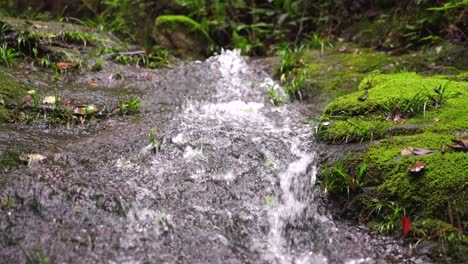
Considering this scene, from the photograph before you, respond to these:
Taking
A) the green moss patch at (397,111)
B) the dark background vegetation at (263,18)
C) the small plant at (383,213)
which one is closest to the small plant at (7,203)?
the small plant at (383,213)

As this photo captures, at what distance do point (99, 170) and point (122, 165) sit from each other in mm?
219

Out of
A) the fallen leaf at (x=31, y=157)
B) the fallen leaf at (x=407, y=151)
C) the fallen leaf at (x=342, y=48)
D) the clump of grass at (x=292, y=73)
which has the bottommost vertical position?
the clump of grass at (x=292, y=73)

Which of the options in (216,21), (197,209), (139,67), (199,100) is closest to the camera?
(197,209)

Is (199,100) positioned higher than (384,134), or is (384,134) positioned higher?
(384,134)

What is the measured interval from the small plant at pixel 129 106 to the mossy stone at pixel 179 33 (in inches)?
123

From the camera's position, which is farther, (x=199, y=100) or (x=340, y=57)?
(x=340, y=57)

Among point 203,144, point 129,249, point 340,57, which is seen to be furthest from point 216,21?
point 129,249

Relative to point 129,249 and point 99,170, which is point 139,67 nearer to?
point 99,170

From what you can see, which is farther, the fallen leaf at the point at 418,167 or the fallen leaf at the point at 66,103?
the fallen leaf at the point at 66,103

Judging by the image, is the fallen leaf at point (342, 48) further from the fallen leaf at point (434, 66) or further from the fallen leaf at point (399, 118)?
the fallen leaf at point (399, 118)

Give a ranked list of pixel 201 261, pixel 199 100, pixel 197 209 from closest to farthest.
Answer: pixel 201 261, pixel 197 209, pixel 199 100

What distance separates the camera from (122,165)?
11.0ft

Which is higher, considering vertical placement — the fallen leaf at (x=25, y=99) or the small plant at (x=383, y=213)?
the fallen leaf at (x=25, y=99)

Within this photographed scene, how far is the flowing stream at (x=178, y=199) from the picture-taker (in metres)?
2.45
